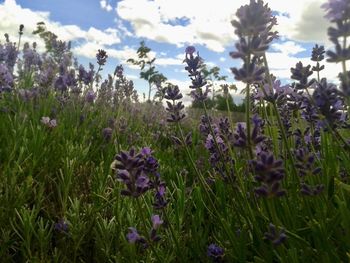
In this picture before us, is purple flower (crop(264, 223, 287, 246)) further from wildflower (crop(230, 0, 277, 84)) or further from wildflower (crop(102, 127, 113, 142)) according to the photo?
wildflower (crop(102, 127, 113, 142))

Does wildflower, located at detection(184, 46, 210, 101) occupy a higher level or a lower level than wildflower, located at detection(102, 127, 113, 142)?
higher

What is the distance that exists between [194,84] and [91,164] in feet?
5.57

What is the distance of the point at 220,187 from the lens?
2.52 m

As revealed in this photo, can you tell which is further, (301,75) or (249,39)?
(301,75)

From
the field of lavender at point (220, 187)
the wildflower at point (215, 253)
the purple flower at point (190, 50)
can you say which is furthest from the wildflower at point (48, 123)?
the wildflower at point (215, 253)

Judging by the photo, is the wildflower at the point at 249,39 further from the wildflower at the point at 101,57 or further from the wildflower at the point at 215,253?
the wildflower at the point at 101,57

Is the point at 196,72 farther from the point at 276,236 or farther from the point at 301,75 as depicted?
the point at 276,236

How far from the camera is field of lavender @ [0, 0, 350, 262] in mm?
1410

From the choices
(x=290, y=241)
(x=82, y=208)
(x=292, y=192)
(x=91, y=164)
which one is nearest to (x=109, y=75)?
(x=91, y=164)

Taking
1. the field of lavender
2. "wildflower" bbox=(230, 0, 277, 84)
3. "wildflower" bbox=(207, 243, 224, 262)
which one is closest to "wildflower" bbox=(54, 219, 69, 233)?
the field of lavender

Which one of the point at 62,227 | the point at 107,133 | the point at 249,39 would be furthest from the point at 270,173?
the point at 107,133

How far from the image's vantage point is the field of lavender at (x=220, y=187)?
141 cm

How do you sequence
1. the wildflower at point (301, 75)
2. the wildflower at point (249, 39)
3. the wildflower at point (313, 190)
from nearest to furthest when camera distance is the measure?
the wildflower at point (249, 39), the wildflower at point (313, 190), the wildflower at point (301, 75)

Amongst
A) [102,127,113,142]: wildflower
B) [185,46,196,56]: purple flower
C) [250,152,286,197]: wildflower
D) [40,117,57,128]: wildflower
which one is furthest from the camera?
[102,127,113,142]: wildflower
